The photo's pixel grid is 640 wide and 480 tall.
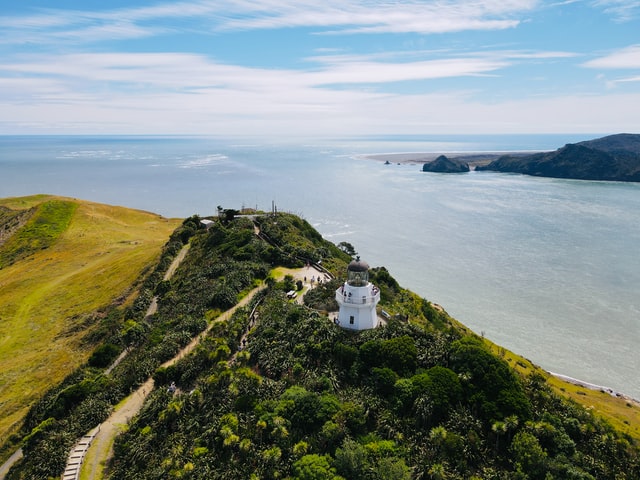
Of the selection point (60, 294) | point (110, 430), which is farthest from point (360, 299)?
point (60, 294)

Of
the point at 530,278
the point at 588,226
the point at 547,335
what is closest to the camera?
the point at 547,335

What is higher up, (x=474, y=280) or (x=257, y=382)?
(x=257, y=382)

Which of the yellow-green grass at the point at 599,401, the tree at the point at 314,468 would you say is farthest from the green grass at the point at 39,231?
the yellow-green grass at the point at 599,401

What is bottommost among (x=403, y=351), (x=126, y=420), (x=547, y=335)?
(x=547, y=335)

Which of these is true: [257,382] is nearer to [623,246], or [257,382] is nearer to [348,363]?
[348,363]

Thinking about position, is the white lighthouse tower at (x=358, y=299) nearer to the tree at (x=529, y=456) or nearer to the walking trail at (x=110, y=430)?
the tree at (x=529, y=456)

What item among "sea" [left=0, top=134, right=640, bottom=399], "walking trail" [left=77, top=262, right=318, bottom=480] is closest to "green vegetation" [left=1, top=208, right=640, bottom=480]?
"walking trail" [left=77, top=262, right=318, bottom=480]

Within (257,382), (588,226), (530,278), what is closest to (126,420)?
(257,382)
